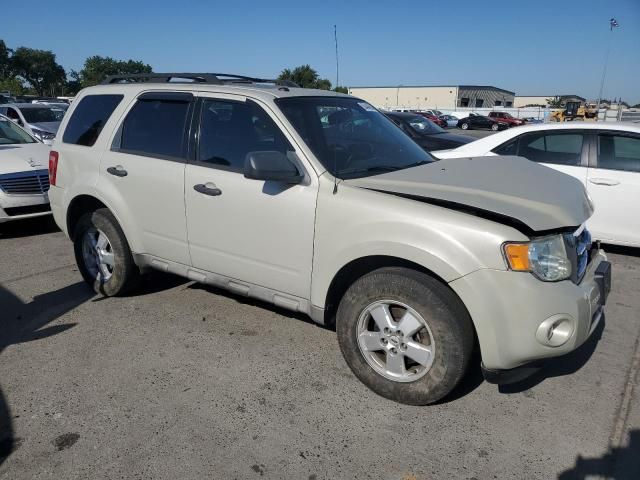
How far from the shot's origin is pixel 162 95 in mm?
4027

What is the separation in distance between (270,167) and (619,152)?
450 cm

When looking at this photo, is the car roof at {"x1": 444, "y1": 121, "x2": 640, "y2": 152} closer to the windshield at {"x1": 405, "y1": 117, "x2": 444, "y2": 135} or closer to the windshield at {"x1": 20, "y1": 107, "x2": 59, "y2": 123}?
the windshield at {"x1": 405, "y1": 117, "x2": 444, "y2": 135}

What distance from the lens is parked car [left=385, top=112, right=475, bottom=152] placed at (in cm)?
915

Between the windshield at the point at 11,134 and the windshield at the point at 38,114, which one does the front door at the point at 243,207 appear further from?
the windshield at the point at 38,114

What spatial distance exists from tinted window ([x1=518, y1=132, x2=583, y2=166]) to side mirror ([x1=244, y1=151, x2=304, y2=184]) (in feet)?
13.4

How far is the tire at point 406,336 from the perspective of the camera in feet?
8.91

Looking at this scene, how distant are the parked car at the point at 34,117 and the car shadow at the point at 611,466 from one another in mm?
13438

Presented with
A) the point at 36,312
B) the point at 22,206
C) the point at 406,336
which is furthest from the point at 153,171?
the point at 22,206

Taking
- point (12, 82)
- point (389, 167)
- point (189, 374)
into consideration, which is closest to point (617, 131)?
point (389, 167)

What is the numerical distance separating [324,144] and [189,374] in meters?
1.80

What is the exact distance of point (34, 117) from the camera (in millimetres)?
13539

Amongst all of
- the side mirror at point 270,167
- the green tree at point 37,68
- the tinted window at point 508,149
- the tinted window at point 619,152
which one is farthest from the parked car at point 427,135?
the green tree at point 37,68

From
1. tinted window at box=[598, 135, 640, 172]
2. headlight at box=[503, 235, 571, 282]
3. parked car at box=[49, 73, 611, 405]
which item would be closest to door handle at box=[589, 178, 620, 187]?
tinted window at box=[598, 135, 640, 172]

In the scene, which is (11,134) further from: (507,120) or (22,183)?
(507,120)
